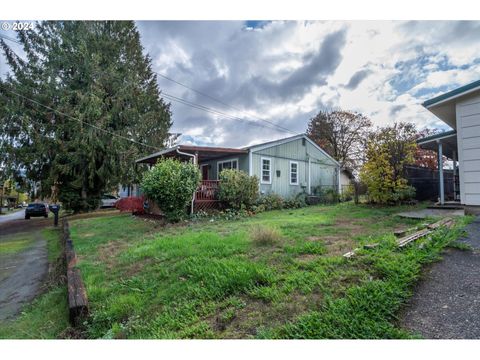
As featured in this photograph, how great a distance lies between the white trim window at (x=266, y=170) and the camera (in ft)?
42.0

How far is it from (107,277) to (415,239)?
14.9ft

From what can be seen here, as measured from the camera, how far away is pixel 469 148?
6570 mm

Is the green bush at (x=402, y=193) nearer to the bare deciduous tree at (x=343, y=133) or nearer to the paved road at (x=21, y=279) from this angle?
the paved road at (x=21, y=279)

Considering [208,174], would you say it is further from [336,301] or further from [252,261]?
[336,301]

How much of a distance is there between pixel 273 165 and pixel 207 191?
423cm

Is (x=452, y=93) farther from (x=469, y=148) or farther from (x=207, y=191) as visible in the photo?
(x=207, y=191)

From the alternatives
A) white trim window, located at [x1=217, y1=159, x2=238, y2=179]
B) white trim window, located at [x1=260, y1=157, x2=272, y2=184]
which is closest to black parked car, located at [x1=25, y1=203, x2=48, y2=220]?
white trim window, located at [x1=217, y1=159, x2=238, y2=179]

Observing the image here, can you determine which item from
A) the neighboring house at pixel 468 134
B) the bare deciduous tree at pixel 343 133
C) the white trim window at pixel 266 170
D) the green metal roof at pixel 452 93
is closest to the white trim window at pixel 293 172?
the white trim window at pixel 266 170

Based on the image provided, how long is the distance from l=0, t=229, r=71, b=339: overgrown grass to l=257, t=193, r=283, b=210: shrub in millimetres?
8426

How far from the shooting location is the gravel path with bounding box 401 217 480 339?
184 centimetres

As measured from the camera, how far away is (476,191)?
651 centimetres

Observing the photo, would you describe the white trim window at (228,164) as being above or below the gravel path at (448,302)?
above

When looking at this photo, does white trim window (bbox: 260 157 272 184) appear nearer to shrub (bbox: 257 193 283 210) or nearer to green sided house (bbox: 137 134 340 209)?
green sided house (bbox: 137 134 340 209)
